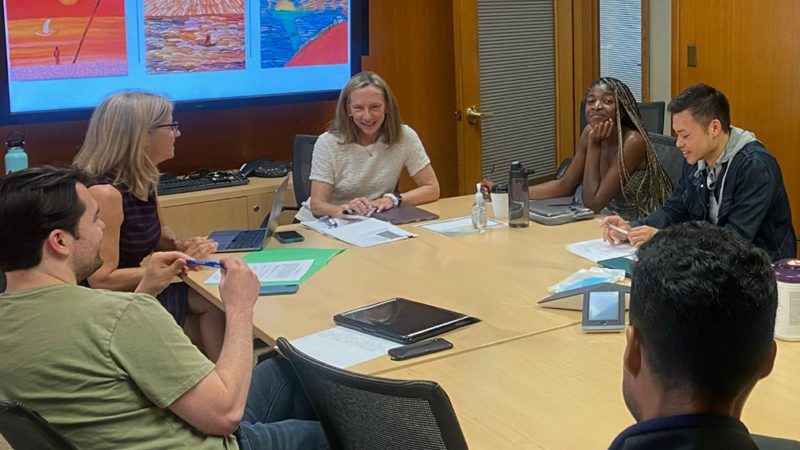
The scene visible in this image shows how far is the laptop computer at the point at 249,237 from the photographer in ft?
10.7

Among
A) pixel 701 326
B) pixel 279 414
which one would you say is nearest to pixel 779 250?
pixel 279 414

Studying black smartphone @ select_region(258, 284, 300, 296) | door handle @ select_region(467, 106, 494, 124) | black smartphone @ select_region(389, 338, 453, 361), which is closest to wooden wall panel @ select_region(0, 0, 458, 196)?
door handle @ select_region(467, 106, 494, 124)

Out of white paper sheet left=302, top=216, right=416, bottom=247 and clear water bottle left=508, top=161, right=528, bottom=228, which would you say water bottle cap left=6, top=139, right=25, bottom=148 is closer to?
white paper sheet left=302, top=216, right=416, bottom=247

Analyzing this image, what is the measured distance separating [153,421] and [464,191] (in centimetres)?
396

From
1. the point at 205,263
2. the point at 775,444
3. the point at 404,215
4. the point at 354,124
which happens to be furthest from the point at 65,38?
the point at 775,444

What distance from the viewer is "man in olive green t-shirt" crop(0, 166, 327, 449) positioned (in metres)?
1.67

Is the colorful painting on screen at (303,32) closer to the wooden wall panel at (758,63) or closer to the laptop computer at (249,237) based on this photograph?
the laptop computer at (249,237)

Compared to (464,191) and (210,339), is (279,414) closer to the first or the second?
(210,339)

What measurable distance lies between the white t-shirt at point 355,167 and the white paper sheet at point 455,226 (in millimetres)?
560

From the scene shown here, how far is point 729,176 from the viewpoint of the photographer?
118 inches

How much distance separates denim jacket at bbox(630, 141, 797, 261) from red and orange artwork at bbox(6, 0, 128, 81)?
2768 mm

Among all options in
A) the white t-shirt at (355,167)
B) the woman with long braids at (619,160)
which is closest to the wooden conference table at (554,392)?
the woman with long braids at (619,160)

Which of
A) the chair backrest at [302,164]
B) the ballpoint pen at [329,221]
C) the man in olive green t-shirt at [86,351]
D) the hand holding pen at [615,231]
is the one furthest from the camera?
the chair backrest at [302,164]

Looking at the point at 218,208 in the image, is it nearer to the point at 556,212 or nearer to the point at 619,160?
the point at 556,212
